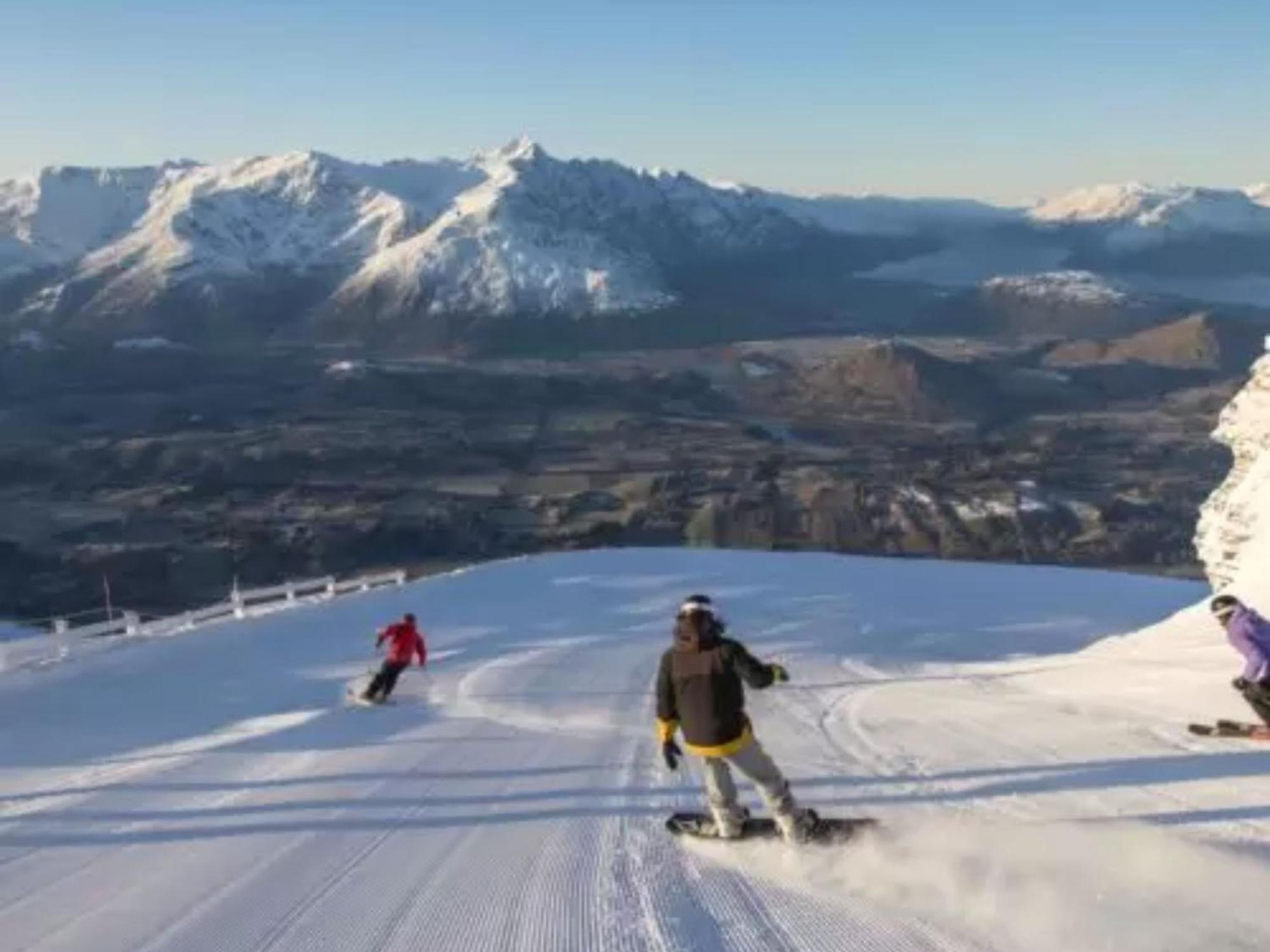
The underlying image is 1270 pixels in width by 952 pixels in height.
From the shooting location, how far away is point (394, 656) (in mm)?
19453

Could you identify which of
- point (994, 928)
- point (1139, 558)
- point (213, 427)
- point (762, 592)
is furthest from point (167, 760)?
point (213, 427)

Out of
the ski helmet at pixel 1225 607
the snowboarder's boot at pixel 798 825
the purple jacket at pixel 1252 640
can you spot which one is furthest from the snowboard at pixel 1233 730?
the snowboarder's boot at pixel 798 825

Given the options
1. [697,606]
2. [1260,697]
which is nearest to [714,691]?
[697,606]

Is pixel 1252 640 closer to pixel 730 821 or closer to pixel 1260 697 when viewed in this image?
pixel 1260 697

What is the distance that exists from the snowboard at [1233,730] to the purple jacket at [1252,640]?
1.68 feet

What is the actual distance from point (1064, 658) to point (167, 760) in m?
16.2

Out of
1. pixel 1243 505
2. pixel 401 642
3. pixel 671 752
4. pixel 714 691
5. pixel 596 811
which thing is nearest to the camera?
Answer: pixel 714 691

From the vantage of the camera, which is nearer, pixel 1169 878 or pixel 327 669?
pixel 1169 878

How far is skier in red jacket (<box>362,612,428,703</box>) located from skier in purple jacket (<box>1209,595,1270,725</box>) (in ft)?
36.0

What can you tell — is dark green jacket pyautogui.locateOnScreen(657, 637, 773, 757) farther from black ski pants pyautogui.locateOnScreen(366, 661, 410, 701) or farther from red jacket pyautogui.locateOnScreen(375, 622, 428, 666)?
red jacket pyautogui.locateOnScreen(375, 622, 428, 666)

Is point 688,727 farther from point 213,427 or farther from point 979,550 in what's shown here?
point 213,427

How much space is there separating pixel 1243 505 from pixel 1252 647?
14.2 meters

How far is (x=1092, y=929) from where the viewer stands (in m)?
7.03

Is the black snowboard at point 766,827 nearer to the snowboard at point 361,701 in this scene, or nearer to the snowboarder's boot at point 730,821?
the snowboarder's boot at point 730,821
